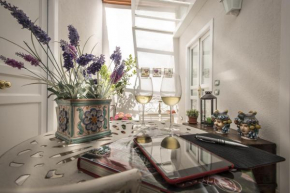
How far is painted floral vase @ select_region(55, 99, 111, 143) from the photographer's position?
0.56 meters

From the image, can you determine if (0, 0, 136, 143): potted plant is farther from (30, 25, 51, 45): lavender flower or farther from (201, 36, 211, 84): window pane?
(201, 36, 211, 84): window pane

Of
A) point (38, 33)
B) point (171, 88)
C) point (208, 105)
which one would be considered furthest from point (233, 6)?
point (38, 33)

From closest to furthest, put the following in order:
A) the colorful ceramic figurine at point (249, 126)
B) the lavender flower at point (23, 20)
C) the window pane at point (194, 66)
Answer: the lavender flower at point (23, 20)
the colorful ceramic figurine at point (249, 126)
the window pane at point (194, 66)

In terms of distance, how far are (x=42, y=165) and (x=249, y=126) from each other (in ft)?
4.49

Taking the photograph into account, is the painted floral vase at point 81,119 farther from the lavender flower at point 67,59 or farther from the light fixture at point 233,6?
the light fixture at point 233,6

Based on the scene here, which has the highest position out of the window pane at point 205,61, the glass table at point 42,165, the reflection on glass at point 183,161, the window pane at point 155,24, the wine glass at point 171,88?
the window pane at point 155,24

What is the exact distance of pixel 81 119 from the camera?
58cm

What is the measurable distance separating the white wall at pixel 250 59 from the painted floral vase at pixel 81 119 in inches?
52.6

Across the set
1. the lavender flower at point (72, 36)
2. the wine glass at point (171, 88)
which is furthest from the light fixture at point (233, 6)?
the lavender flower at point (72, 36)

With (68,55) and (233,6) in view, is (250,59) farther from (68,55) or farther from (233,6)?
(68,55)

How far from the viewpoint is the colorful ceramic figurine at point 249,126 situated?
1.19m

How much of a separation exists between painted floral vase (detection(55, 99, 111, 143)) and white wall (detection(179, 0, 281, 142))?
4.38 ft

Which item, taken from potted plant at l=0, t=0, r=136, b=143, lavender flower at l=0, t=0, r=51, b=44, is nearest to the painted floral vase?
potted plant at l=0, t=0, r=136, b=143

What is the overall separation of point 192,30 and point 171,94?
2.99m
